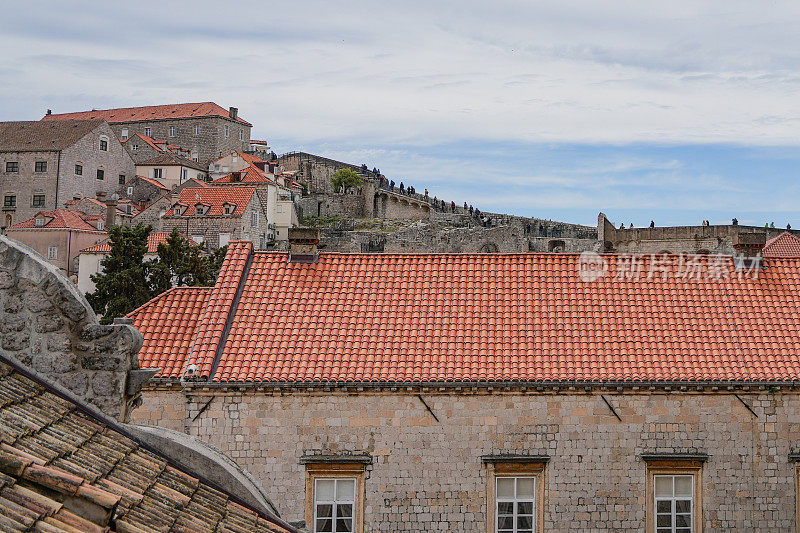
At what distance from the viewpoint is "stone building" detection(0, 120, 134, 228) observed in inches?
2965

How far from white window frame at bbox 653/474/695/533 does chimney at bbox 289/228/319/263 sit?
7.81 meters

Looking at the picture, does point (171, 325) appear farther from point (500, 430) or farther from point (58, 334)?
point (58, 334)

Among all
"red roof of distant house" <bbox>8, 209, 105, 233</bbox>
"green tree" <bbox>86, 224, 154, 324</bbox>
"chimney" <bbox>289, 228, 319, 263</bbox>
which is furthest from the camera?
"red roof of distant house" <bbox>8, 209, 105, 233</bbox>

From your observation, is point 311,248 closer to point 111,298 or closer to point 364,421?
point 364,421

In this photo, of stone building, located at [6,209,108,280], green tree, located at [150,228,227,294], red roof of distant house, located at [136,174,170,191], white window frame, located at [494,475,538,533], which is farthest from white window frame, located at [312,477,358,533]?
red roof of distant house, located at [136,174,170,191]

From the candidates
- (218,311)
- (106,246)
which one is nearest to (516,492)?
(218,311)

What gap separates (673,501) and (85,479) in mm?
13118

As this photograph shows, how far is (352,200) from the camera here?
83.8m

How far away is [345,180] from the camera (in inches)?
3361

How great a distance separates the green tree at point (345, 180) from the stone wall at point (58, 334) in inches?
3132

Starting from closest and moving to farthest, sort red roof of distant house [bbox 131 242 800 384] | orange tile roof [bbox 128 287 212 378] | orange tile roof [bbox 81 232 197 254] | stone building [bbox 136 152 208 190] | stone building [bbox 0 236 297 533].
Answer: stone building [bbox 0 236 297 533]
red roof of distant house [bbox 131 242 800 384]
orange tile roof [bbox 128 287 212 378]
orange tile roof [bbox 81 232 197 254]
stone building [bbox 136 152 208 190]

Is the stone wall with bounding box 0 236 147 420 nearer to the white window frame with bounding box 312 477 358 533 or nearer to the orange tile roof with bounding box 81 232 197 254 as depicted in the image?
the white window frame with bounding box 312 477 358 533

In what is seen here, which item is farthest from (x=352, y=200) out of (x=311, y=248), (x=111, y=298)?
(x=311, y=248)

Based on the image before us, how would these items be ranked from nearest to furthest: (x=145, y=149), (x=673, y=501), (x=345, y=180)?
(x=673, y=501) < (x=345, y=180) < (x=145, y=149)
